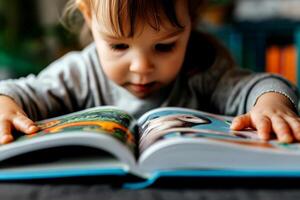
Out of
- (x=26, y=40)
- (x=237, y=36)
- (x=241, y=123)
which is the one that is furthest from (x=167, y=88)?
(x=26, y=40)

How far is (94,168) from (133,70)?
13.2 inches

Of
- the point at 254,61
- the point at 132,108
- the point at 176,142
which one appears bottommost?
the point at 254,61

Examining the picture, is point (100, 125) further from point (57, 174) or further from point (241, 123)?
point (241, 123)

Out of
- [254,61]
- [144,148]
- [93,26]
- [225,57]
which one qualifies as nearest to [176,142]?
[144,148]

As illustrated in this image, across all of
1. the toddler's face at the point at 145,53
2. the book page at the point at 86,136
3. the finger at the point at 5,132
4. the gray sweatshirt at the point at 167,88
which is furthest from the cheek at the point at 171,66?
the finger at the point at 5,132

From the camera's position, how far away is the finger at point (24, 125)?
651 mm

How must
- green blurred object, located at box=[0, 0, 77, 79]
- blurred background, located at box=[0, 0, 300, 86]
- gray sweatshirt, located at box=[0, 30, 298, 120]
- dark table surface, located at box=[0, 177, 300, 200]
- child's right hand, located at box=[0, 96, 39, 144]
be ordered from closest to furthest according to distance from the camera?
dark table surface, located at box=[0, 177, 300, 200]
child's right hand, located at box=[0, 96, 39, 144]
gray sweatshirt, located at box=[0, 30, 298, 120]
blurred background, located at box=[0, 0, 300, 86]
green blurred object, located at box=[0, 0, 77, 79]

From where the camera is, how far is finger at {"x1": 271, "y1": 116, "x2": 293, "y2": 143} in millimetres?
587

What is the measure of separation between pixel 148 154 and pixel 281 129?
0.64 feet

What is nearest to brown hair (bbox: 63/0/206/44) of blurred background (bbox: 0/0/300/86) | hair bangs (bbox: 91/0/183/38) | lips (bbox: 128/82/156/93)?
hair bangs (bbox: 91/0/183/38)

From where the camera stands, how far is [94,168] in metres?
0.54

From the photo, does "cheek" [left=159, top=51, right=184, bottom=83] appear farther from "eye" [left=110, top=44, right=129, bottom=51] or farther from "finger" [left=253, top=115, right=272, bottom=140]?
"finger" [left=253, top=115, right=272, bottom=140]

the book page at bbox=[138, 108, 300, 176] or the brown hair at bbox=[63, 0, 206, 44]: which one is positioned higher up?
the brown hair at bbox=[63, 0, 206, 44]

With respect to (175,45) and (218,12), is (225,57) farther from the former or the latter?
(218,12)
